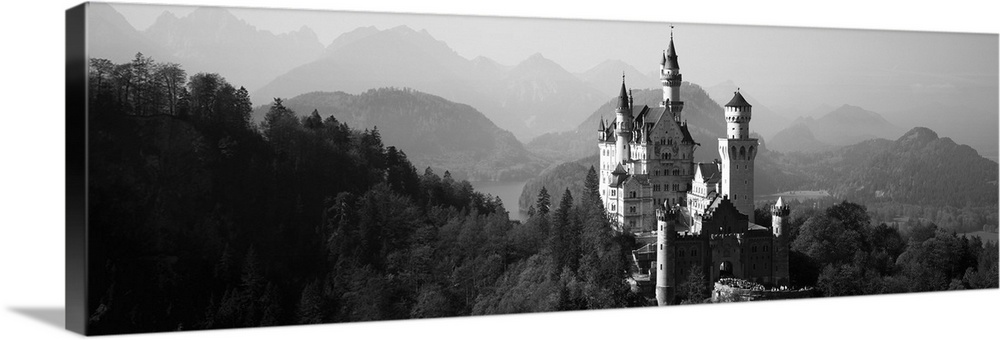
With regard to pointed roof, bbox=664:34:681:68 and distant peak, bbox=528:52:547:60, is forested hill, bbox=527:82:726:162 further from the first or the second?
distant peak, bbox=528:52:547:60

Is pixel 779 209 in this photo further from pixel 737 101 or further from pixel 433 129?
pixel 433 129

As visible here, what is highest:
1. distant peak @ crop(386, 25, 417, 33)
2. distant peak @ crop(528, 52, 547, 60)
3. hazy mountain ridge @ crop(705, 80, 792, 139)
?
distant peak @ crop(386, 25, 417, 33)

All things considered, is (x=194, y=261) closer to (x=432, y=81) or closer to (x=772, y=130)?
(x=432, y=81)

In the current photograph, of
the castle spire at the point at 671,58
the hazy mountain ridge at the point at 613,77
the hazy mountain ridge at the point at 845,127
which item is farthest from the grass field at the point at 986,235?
the hazy mountain ridge at the point at 613,77

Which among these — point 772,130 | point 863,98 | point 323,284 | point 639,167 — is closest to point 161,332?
point 323,284

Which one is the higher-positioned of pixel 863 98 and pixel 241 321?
pixel 863 98

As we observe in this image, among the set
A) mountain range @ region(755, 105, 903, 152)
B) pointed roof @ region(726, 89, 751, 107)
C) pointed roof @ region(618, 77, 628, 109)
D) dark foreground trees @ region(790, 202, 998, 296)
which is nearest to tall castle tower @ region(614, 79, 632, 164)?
pointed roof @ region(618, 77, 628, 109)
